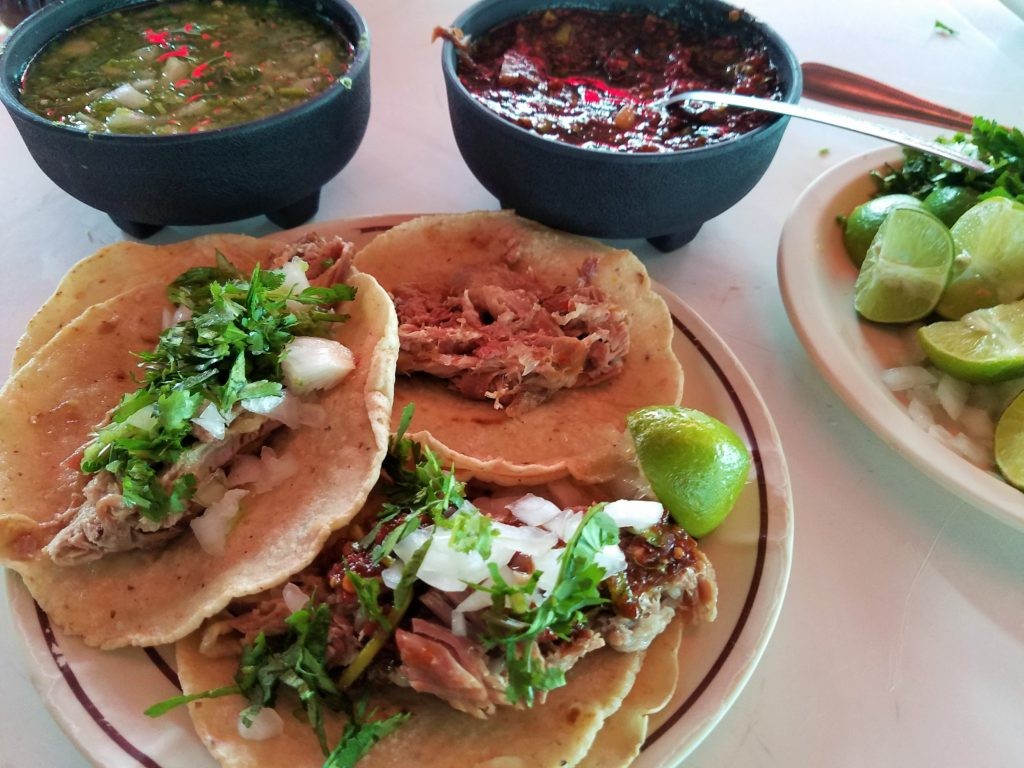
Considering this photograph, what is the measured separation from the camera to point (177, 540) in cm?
171

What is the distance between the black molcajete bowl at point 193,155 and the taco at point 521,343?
0.32m

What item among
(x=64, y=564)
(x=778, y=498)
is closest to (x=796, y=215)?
(x=778, y=498)

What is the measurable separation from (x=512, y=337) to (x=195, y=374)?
0.78 metres

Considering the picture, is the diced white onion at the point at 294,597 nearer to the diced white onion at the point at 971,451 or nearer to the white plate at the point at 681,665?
the white plate at the point at 681,665

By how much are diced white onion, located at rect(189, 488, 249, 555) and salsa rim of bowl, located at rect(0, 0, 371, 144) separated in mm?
906

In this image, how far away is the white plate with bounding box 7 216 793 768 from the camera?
1.39 m

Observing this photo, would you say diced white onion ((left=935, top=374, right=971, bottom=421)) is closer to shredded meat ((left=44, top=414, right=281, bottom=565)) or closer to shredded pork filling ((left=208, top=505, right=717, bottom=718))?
shredded pork filling ((left=208, top=505, right=717, bottom=718))

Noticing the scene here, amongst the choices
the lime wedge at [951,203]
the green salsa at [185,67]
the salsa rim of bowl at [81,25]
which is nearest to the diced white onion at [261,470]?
the salsa rim of bowl at [81,25]

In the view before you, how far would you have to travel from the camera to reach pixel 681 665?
4.97 ft

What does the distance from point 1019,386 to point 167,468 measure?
Result: 2.14 meters

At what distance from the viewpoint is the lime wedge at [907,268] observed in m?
2.17

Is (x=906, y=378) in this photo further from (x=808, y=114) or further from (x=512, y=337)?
(x=512, y=337)

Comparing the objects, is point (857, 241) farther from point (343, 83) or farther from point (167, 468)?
point (167, 468)

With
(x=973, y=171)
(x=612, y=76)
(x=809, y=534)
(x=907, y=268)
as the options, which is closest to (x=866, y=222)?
(x=907, y=268)
